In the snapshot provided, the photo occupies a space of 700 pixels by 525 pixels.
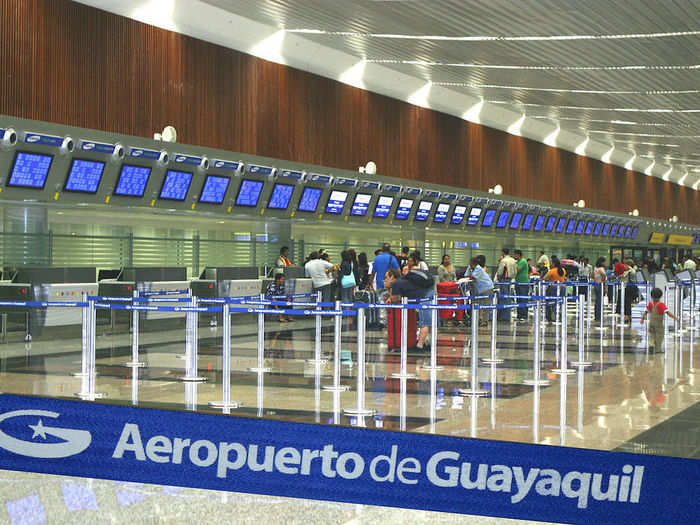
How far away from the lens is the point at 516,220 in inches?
1299

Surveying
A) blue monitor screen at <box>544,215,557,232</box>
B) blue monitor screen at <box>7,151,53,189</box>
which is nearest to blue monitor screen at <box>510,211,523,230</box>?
blue monitor screen at <box>544,215,557,232</box>

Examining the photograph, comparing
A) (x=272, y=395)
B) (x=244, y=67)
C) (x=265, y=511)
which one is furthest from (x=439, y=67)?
(x=265, y=511)

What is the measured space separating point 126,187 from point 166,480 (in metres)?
11.4

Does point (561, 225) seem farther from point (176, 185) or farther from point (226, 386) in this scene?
point (226, 386)

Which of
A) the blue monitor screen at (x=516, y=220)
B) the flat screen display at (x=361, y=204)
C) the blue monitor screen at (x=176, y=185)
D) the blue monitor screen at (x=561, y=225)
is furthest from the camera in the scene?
the blue monitor screen at (x=561, y=225)

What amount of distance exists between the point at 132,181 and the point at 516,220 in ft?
63.4

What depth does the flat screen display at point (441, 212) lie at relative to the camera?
27.5 m

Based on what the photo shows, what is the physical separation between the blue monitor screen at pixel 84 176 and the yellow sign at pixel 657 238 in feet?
118

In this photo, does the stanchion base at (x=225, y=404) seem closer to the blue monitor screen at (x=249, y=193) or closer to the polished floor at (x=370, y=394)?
the polished floor at (x=370, y=394)

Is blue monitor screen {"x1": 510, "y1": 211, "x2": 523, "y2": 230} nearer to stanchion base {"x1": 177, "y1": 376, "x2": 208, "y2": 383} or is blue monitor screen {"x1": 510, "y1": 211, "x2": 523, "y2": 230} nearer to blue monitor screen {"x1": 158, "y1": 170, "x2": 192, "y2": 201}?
blue monitor screen {"x1": 158, "y1": 170, "x2": 192, "y2": 201}

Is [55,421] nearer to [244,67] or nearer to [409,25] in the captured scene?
[409,25]

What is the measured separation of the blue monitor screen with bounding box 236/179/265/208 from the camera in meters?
19.2

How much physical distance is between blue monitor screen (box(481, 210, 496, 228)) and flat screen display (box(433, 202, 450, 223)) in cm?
304

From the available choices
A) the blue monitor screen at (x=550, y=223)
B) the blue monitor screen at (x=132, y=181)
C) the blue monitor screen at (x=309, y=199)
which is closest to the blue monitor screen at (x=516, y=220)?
the blue monitor screen at (x=550, y=223)
